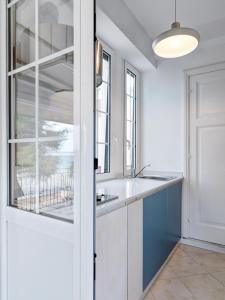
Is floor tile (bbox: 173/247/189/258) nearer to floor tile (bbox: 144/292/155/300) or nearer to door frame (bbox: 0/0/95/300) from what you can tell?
floor tile (bbox: 144/292/155/300)

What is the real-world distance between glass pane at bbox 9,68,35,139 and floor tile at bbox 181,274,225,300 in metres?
1.93

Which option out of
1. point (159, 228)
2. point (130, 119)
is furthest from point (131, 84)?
point (159, 228)

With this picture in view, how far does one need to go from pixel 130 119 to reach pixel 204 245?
197 centimetres

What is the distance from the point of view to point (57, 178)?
3.38 feet

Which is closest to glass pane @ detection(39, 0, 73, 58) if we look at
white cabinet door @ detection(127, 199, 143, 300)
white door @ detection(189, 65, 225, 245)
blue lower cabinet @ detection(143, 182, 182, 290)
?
white cabinet door @ detection(127, 199, 143, 300)

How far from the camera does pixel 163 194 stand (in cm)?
220

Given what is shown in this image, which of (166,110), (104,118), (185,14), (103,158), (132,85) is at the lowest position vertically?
(103,158)

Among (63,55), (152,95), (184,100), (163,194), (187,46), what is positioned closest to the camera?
(63,55)

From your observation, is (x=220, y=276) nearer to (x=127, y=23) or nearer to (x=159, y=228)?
(x=159, y=228)

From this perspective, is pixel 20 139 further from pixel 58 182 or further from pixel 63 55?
pixel 63 55

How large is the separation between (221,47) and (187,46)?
133 centimetres

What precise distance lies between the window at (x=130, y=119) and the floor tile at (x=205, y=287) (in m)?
1.40

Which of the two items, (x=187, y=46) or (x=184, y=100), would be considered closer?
(x=187, y=46)

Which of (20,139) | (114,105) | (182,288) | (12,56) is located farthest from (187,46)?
(182,288)
